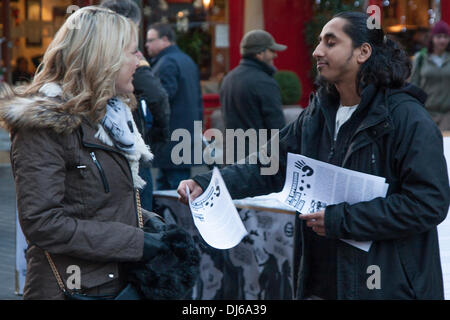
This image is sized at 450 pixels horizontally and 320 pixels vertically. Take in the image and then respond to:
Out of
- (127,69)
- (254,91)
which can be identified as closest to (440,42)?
(254,91)

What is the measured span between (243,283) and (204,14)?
854 centimetres

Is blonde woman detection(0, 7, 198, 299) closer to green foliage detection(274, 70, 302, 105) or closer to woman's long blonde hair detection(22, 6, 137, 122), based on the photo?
woman's long blonde hair detection(22, 6, 137, 122)

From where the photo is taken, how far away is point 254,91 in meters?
6.45

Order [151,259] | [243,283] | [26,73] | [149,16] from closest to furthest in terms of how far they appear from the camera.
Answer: [151,259]
[243,283]
[149,16]
[26,73]

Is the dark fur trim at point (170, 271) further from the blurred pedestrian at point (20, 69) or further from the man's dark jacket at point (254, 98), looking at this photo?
the blurred pedestrian at point (20, 69)

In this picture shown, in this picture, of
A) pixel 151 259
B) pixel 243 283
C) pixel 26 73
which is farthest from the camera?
pixel 26 73

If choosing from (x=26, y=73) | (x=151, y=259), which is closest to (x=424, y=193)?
(x=151, y=259)

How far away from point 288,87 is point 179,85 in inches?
207

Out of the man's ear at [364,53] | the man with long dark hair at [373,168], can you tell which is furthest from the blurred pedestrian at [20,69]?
the man's ear at [364,53]

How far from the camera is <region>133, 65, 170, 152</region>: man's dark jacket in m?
4.78

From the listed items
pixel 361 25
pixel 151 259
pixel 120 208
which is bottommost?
pixel 151 259

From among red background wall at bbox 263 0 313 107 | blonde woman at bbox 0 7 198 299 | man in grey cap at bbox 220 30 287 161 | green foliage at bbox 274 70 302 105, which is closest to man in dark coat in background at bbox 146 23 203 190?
man in grey cap at bbox 220 30 287 161
